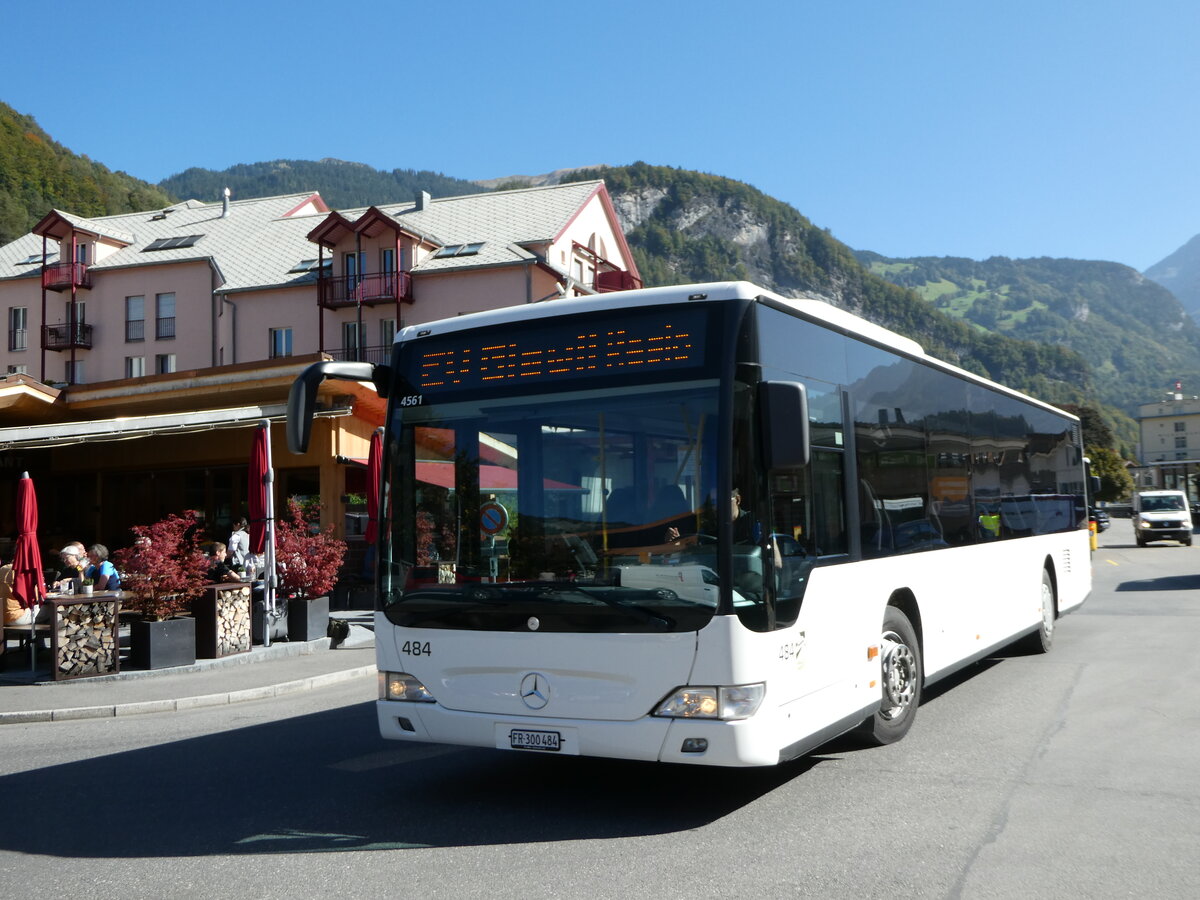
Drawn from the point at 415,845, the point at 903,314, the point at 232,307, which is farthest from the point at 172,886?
the point at 903,314

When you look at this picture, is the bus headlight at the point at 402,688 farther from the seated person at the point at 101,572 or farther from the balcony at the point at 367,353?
the balcony at the point at 367,353

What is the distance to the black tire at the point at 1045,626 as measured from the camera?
40.2 feet

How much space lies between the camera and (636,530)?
569 centimetres

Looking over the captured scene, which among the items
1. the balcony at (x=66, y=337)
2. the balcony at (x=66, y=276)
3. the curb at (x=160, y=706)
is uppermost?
the balcony at (x=66, y=276)

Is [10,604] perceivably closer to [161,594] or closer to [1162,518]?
[161,594]

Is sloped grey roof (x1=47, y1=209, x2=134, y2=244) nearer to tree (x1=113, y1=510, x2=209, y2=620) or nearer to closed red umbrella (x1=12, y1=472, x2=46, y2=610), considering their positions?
closed red umbrella (x1=12, y1=472, x2=46, y2=610)

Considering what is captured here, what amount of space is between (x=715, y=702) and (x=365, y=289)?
39789 millimetres

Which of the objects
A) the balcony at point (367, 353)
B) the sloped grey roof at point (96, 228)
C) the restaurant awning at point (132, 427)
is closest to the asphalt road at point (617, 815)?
the restaurant awning at point (132, 427)

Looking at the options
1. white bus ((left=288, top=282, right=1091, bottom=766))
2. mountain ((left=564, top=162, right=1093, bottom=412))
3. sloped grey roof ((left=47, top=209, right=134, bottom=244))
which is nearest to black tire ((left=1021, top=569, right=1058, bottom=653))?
white bus ((left=288, top=282, right=1091, bottom=766))

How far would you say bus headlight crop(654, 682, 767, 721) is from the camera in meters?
5.49

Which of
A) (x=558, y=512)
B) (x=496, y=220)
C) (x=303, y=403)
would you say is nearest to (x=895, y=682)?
(x=558, y=512)

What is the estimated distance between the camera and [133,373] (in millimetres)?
48594

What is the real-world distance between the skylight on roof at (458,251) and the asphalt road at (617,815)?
35798 millimetres

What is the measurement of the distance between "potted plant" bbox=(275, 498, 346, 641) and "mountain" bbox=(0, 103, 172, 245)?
74.9 metres
